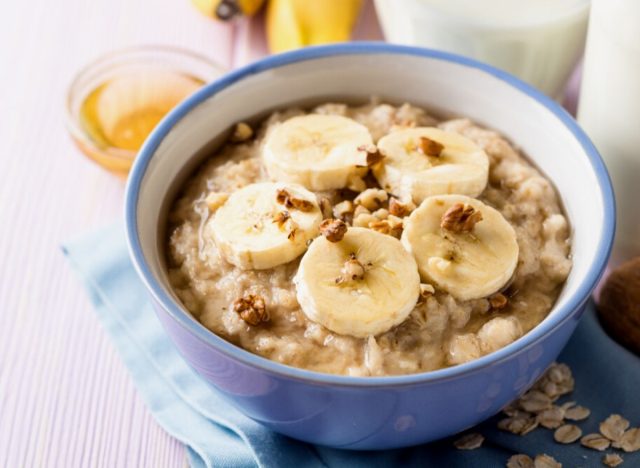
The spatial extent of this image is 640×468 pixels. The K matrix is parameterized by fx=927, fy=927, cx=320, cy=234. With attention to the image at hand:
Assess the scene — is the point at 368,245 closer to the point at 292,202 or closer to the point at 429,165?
the point at 292,202

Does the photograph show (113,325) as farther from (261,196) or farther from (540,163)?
(540,163)

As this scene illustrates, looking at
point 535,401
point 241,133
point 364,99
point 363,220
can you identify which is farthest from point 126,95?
point 535,401

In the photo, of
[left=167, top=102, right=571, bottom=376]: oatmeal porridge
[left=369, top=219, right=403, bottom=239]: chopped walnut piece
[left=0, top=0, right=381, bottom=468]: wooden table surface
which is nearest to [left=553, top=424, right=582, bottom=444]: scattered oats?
[left=167, top=102, right=571, bottom=376]: oatmeal porridge

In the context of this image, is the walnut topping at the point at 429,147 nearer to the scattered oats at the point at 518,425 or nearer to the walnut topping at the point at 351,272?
the walnut topping at the point at 351,272

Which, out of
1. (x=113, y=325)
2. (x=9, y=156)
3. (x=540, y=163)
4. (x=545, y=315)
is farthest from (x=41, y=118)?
(x=545, y=315)

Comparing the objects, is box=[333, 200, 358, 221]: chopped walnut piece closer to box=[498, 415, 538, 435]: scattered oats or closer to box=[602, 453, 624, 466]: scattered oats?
box=[498, 415, 538, 435]: scattered oats
